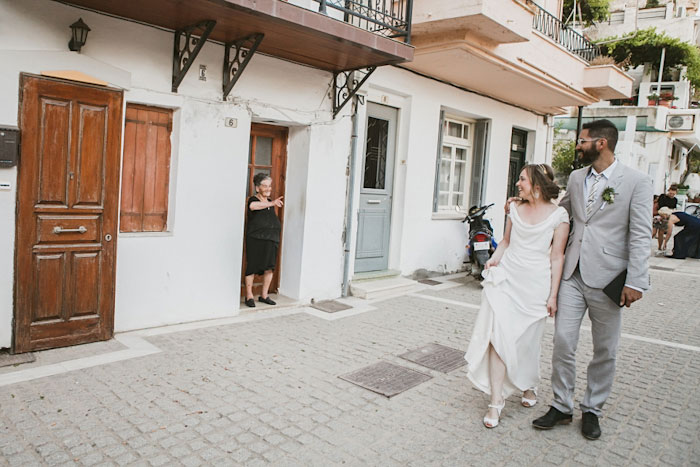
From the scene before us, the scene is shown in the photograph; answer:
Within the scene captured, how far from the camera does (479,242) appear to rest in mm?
9594

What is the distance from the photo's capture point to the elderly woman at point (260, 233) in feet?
22.7

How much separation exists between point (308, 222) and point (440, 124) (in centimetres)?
390

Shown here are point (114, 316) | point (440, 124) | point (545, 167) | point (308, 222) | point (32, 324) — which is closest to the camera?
point (545, 167)

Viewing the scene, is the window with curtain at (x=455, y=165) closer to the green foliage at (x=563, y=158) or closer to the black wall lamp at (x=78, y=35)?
the black wall lamp at (x=78, y=35)

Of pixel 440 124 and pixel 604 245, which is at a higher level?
pixel 440 124

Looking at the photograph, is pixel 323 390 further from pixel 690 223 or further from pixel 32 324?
pixel 690 223

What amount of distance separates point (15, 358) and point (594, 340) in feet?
15.9

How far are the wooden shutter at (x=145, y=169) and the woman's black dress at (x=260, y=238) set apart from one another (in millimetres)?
1195

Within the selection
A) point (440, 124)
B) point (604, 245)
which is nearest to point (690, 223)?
point (440, 124)

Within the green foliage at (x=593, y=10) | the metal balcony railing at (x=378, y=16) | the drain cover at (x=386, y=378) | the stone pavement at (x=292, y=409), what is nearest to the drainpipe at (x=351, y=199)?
the metal balcony railing at (x=378, y=16)

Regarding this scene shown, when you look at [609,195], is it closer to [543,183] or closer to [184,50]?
[543,183]

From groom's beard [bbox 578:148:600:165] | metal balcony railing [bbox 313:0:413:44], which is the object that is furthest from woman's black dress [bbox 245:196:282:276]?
groom's beard [bbox 578:148:600:165]

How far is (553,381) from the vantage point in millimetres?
4094

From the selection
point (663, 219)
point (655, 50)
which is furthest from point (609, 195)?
point (655, 50)
